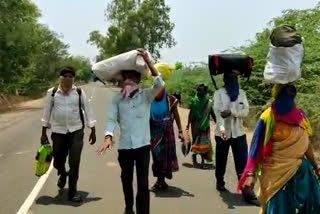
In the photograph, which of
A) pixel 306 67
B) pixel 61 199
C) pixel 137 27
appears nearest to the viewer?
pixel 61 199

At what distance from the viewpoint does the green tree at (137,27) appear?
70500mm

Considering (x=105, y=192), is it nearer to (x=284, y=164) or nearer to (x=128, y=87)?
(x=128, y=87)

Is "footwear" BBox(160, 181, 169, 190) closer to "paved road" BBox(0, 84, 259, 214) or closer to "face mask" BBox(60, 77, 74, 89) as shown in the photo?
"paved road" BBox(0, 84, 259, 214)

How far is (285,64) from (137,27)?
67139 millimetres

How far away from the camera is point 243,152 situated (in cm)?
789

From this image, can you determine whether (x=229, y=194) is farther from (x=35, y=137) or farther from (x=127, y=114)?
(x=35, y=137)

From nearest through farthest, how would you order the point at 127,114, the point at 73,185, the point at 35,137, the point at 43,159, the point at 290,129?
the point at 290,129 → the point at 127,114 → the point at 73,185 → the point at 43,159 → the point at 35,137

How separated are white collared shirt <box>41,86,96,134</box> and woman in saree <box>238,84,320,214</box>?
11.6 ft

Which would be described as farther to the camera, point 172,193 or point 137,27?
point 137,27

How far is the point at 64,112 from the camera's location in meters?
7.85

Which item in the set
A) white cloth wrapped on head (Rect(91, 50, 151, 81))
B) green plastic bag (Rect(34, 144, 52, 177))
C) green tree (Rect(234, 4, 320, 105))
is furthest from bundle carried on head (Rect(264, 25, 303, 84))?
green tree (Rect(234, 4, 320, 105))

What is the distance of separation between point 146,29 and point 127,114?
66451mm

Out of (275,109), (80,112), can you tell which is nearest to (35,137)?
(80,112)

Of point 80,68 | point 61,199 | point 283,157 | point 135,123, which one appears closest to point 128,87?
point 135,123
